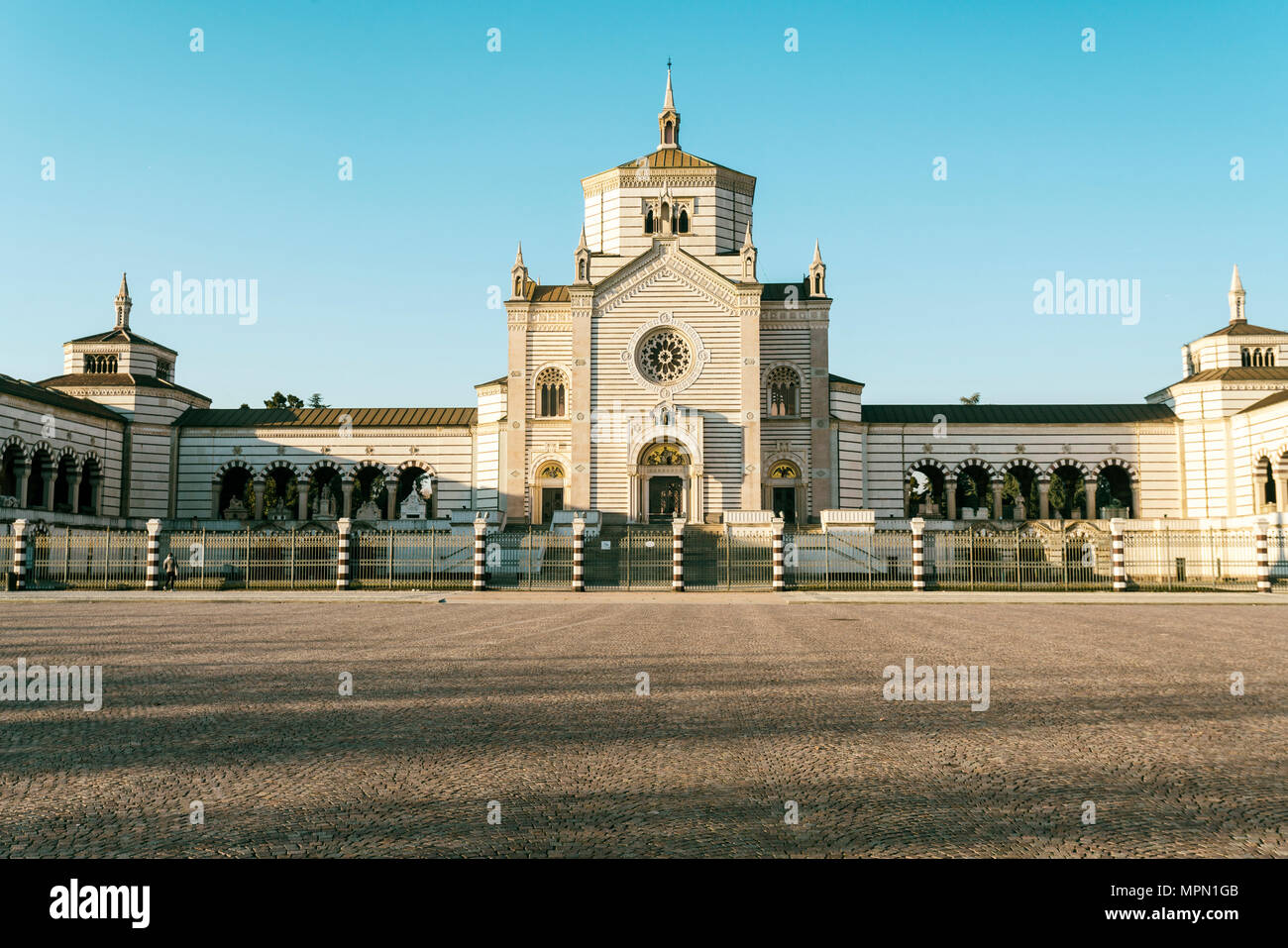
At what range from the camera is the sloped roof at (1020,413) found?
4675 cm

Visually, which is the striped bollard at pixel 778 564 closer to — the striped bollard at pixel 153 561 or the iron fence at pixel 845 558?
the iron fence at pixel 845 558

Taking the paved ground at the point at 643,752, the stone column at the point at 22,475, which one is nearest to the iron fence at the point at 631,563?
the paved ground at the point at 643,752

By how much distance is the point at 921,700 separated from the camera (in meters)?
8.33

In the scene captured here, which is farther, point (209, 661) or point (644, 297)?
point (644, 297)

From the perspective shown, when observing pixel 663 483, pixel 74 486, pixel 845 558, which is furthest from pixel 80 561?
pixel 845 558

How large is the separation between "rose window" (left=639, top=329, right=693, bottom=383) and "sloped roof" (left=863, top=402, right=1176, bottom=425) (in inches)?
383

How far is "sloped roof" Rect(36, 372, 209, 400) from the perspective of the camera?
47031 mm

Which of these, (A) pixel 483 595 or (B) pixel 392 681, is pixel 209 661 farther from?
(A) pixel 483 595

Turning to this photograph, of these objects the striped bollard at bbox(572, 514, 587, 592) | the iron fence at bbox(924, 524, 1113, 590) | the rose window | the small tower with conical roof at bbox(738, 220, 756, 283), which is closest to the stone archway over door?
the rose window

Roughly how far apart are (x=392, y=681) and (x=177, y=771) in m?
3.68

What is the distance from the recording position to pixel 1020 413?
47594 millimetres

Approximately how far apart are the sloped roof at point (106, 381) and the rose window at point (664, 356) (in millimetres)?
24139
